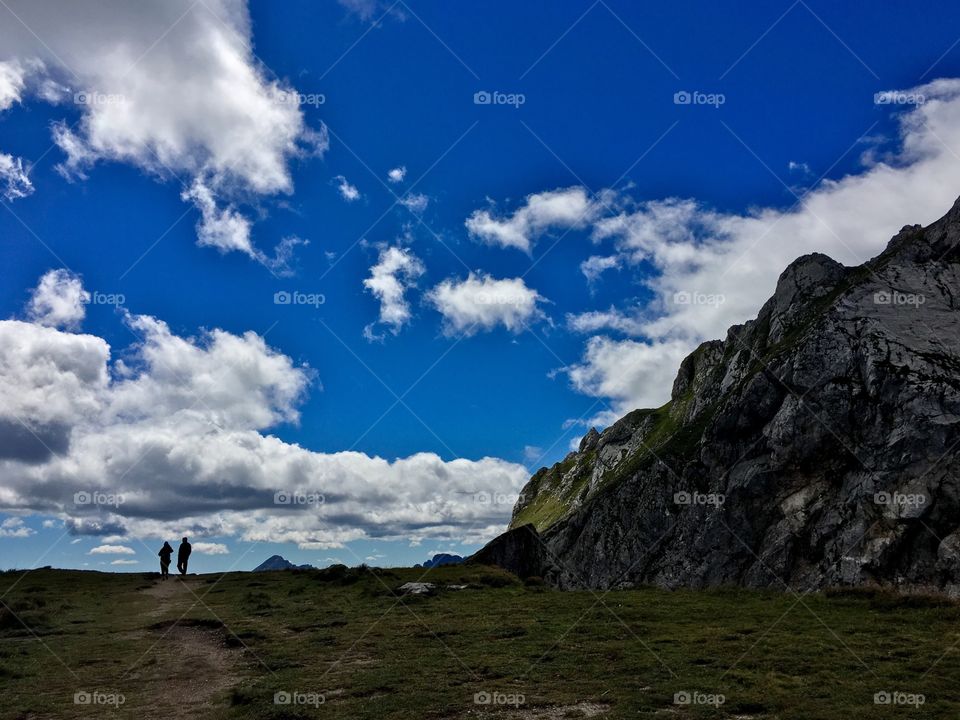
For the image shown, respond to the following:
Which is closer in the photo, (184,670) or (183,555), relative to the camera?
(184,670)

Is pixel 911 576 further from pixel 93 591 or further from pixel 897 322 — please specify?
pixel 93 591

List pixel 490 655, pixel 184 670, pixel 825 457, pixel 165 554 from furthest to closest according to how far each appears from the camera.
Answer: pixel 825 457, pixel 165 554, pixel 184 670, pixel 490 655

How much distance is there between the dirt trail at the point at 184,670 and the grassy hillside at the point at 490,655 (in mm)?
104

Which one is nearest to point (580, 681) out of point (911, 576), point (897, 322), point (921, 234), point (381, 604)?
point (381, 604)

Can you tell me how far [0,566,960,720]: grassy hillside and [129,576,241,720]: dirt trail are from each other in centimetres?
10

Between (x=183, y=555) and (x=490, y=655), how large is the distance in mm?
39737

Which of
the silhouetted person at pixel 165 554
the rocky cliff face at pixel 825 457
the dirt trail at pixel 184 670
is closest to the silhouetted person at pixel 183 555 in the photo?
the silhouetted person at pixel 165 554

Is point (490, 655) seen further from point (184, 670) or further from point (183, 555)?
point (183, 555)

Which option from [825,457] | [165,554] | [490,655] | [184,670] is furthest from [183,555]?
[825,457]

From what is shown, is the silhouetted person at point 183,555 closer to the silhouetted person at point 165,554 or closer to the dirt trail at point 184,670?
the silhouetted person at point 165,554

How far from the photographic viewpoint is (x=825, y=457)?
92.2 metres

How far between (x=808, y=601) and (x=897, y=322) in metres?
82.2

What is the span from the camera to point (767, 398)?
353ft

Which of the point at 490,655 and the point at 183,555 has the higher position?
the point at 183,555
